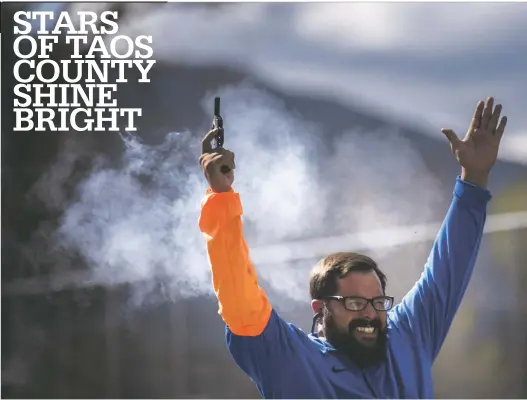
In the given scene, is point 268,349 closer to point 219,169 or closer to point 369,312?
point 369,312

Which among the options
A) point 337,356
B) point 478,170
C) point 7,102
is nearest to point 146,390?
point 337,356

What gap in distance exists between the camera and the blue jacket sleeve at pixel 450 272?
7.64ft

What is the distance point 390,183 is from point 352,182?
16cm

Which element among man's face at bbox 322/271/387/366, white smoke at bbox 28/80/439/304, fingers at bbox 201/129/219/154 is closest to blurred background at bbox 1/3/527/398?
white smoke at bbox 28/80/439/304

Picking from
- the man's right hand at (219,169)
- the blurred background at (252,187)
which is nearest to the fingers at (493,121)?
the blurred background at (252,187)

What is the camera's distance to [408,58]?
2928 mm

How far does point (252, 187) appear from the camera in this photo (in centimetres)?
288

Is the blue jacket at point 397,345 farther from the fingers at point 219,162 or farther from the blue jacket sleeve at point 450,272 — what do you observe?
the fingers at point 219,162

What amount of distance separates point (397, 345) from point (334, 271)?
305mm

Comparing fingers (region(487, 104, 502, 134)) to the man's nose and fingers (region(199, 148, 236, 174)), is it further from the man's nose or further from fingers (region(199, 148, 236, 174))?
fingers (region(199, 148, 236, 174))

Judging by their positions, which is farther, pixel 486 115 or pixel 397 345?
pixel 486 115

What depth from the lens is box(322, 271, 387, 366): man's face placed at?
7.14 ft

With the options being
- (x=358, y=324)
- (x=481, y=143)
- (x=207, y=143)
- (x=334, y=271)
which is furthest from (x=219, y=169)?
(x=481, y=143)

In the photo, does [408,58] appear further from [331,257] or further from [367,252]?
[331,257]
